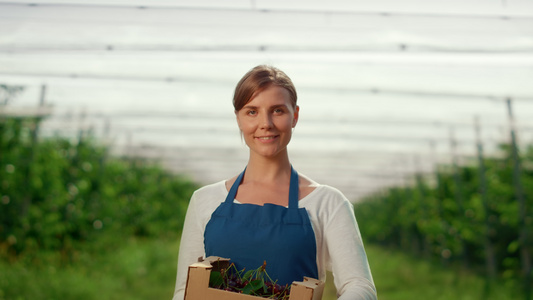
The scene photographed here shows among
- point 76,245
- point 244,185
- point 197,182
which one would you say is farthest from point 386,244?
point 244,185

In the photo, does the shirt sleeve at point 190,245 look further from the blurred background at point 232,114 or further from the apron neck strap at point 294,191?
the blurred background at point 232,114

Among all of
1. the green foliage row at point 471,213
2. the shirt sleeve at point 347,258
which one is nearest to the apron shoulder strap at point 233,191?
the shirt sleeve at point 347,258

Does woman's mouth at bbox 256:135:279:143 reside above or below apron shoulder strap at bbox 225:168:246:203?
above

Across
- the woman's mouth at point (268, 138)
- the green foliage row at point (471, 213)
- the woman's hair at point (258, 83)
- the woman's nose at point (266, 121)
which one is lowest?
the green foliage row at point (471, 213)

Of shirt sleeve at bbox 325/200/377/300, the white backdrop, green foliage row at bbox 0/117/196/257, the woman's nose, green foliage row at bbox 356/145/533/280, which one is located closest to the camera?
shirt sleeve at bbox 325/200/377/300

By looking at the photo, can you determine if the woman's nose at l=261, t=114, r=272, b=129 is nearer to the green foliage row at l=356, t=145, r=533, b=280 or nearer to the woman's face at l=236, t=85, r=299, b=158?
the woman's face at l=236, t=85, r=299, b=158

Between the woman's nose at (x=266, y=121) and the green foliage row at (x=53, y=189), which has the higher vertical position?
the woman's nose at (x=266, y=121)

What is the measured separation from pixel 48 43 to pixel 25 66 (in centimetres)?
68

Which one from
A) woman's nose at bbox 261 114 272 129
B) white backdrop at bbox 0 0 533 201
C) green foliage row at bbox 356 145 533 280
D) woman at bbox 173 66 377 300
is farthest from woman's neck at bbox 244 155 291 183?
green foliage row at bbox 356 145 533 280

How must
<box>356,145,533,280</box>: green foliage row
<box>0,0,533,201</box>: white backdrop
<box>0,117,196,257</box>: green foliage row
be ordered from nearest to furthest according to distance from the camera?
<box>0,0,533,201</box>: white backdrop < <box>0,117,196,257</box>: green foliage row < <box>356,145,533,280</box>: green foliage row

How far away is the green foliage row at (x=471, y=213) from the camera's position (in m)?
7.10

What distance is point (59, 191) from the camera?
676 cm

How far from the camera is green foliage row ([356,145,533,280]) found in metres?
7.10

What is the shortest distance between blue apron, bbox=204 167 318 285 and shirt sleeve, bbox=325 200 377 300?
2.3 inches
